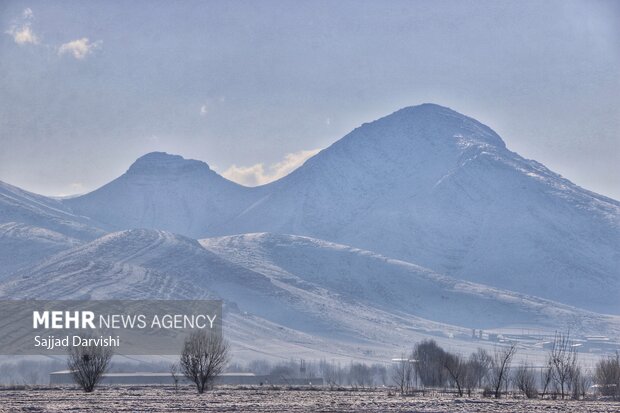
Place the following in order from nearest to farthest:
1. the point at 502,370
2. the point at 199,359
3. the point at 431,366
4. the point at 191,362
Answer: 1. the point at 502,370
2. the point at 199,359
3. the point at 191,362
4. the point at 431,366

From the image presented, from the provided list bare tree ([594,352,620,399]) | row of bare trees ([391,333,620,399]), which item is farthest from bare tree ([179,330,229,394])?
bare tree ([594,352,620,399])

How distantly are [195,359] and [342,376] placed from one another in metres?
119

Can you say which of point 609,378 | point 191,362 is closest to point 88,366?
point 191,362

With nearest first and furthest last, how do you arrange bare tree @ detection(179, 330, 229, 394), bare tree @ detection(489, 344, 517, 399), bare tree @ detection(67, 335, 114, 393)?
bare tree @ detection(489, 344, 517, 399)
bare tree @ detection(179, 330, 229, 394)
bare tree @ detection(67, 335, 114, 393)

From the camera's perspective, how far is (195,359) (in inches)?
3002

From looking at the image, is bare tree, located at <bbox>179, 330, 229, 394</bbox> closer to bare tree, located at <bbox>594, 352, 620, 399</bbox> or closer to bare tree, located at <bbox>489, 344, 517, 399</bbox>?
bare tree, located at <bbox>489, 344, 517, 399</bbox>

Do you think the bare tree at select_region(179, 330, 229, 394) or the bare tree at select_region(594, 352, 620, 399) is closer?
the bare tree at select_region(179, 330, 229, 394)

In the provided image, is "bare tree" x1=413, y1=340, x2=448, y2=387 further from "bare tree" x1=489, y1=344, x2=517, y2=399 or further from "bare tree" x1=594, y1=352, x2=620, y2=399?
"bare tree" x1=594, y1=352, x2=620, y2=399

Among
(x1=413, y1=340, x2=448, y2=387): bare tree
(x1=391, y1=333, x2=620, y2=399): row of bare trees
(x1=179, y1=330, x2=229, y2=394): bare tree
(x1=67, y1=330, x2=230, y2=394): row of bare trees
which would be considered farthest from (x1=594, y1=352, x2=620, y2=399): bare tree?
(x1=67, y1=330, x2=230, y2=394): row of bare trees

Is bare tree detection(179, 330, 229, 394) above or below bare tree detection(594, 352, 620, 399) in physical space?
above

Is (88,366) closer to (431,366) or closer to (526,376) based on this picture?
(526,376)

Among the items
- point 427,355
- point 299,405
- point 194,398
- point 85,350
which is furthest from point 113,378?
point 299,405

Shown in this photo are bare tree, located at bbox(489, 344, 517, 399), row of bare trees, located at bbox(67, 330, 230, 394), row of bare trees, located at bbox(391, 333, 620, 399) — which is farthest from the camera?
row of bare trees, located at bbox(391, 333, 620, 399)

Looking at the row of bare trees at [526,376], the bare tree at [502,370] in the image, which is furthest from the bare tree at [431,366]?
the bare tree at [502,370]
